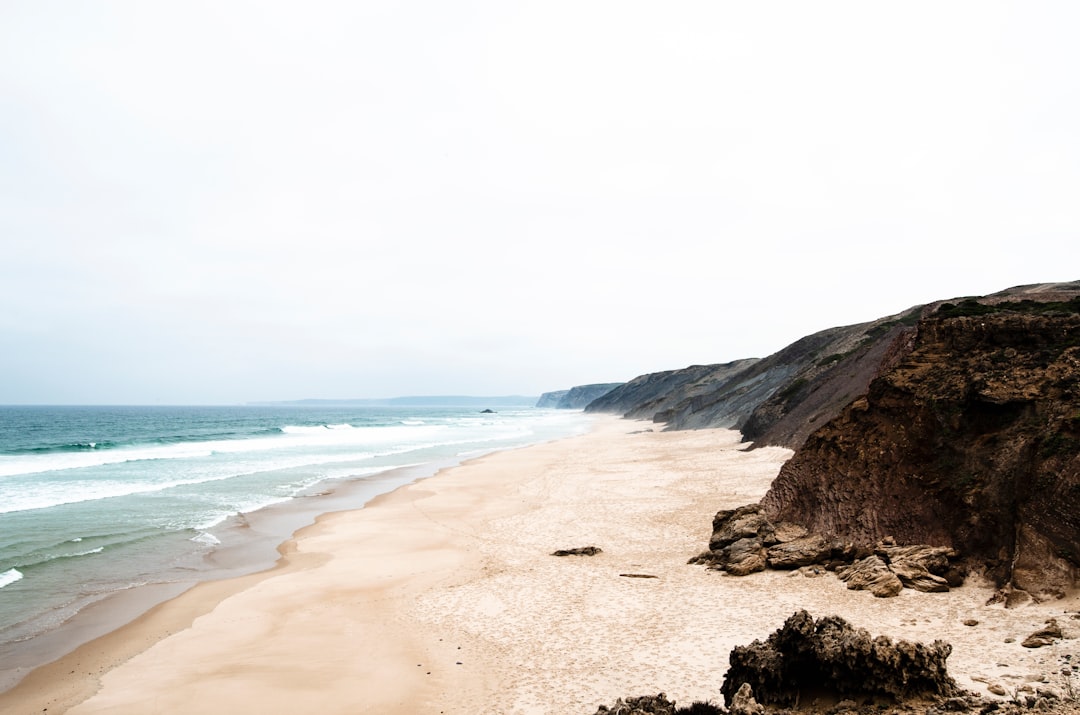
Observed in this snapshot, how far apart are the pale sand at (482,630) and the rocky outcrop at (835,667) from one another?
0.90 m

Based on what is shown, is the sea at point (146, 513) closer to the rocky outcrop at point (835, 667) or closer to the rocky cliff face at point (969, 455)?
the rocky outcrop at point (835, 667)

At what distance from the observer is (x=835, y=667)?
650 centimetres

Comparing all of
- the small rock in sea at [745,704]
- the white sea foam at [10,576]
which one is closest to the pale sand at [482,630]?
the small rock in sea at [745,704]

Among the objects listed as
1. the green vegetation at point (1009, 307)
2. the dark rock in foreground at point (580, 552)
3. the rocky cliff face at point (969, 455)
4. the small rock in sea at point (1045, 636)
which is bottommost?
the dark rock in foreground at point (580, 552)

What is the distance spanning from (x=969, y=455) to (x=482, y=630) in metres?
9.50

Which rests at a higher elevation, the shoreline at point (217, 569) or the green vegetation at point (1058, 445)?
the green vegetation at point (1058, 445)

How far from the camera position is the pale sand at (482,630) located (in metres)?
8.11

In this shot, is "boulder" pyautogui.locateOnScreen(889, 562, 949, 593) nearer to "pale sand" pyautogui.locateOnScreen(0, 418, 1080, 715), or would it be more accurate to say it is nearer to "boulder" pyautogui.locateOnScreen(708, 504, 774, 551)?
"pale sand" pyautogui.locateOnScreen(0, 418, 1080, 715)

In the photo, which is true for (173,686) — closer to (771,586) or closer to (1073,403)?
(771,586)

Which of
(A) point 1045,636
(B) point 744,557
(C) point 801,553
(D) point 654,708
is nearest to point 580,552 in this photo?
(B) point 744,557

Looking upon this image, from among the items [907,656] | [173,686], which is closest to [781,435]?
[907,656]

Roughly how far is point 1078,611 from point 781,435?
23.1m

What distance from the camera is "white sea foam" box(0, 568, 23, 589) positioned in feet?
46.3

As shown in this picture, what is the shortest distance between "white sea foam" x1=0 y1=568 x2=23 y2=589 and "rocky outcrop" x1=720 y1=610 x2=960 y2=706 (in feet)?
52.4
